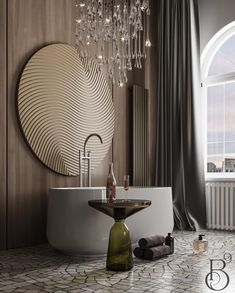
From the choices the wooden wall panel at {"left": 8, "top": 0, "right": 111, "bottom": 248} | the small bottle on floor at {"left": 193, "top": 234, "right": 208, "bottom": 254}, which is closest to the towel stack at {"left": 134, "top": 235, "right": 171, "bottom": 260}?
the small bottle on floor at {"left": 193, "top": 234, "right": 208, "bottom": 254}

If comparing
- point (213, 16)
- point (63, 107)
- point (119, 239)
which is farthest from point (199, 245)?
point (213, 16)

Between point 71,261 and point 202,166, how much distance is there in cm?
246

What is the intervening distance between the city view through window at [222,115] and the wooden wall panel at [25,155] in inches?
85.4

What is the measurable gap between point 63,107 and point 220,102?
2.18 metres

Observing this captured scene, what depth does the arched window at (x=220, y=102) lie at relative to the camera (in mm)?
5605

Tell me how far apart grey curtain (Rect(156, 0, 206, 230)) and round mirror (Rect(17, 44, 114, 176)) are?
0.81 metres

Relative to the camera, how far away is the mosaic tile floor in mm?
2723

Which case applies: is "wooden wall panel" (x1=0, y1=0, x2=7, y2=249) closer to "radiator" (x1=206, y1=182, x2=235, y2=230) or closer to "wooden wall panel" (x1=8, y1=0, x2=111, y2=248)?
"wooden wall panel" (x1=8, y1=0, x2=111, y2=248)

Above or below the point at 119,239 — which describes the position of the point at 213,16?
above

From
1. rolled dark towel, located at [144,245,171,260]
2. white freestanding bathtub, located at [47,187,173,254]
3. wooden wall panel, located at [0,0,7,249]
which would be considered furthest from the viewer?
wooden wall panel, located at [0,0,7,249]

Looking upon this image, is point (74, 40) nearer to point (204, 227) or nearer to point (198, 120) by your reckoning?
point (198, 120)

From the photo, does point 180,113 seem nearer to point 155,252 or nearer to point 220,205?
point 220,205

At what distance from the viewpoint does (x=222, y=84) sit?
5.70m

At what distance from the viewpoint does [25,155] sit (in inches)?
168
